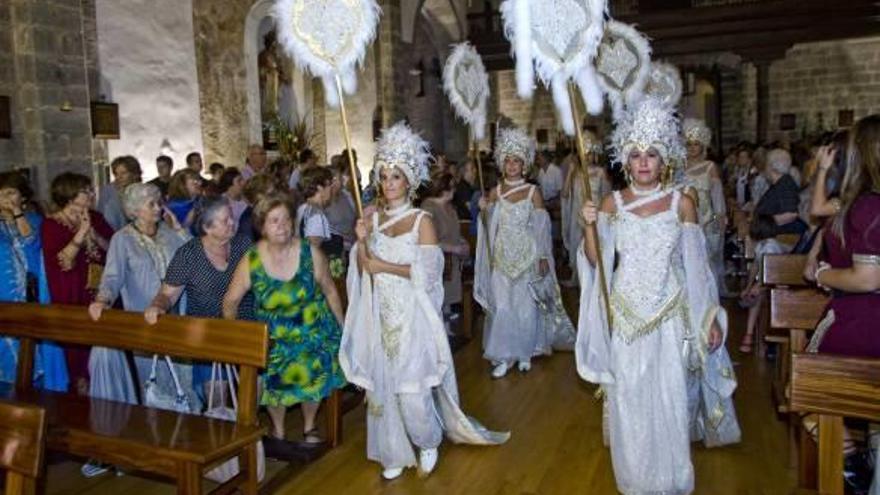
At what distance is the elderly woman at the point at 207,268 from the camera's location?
4078 mm

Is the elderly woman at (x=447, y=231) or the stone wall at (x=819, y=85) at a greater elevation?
the stone wall at (x=819, y=85)

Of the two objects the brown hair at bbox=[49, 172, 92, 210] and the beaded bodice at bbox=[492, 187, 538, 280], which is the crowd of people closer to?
the brown hair at bbox=[49, 172, 92, 210]

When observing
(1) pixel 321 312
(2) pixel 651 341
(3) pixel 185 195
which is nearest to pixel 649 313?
(2) pixel 651 341

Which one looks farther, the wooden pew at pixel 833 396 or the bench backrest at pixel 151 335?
the bench backrest at pixel 151 335

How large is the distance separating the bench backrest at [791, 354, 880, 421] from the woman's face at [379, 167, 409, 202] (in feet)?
7.36

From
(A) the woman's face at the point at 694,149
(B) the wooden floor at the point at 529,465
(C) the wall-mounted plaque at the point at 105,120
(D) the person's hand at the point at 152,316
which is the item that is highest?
(C) the wall-mounted plaque at the point at 105,120

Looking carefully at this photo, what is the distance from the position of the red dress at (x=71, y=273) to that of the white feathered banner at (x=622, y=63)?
11.8 ft

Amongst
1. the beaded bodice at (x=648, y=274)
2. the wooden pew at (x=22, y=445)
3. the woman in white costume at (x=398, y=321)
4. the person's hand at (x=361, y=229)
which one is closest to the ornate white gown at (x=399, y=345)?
the woman in white costume at (x=398, y=321)

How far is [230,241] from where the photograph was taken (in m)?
4.35

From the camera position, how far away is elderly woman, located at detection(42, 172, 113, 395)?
4.67m

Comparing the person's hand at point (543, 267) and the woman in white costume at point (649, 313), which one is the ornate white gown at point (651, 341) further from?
the person's hand at point (543, 267)

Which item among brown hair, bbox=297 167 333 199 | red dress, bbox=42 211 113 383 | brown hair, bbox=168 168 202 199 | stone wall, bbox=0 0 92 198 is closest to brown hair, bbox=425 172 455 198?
brown hair, bbox=297 167 333 199

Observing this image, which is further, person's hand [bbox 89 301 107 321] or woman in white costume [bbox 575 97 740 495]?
person's hand [bbox 89 301 107 321]

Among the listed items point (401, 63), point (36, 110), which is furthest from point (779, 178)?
point (401, 63)
